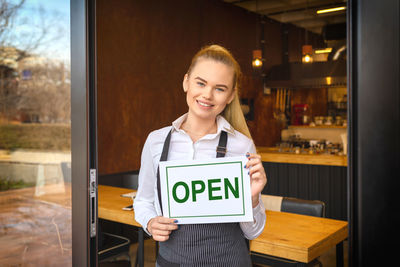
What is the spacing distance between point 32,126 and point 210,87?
12.3 ft

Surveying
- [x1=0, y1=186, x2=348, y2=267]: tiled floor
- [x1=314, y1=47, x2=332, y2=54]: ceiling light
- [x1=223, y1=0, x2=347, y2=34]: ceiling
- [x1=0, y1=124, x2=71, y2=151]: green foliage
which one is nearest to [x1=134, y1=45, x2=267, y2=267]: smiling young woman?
[x1=0, y1=186, x2=348, y2=267]: tiled floor

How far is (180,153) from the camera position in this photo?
4.73ft

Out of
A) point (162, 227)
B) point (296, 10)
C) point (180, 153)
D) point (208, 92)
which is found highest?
point (296, 10)

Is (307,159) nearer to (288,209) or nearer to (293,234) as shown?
(288,209)

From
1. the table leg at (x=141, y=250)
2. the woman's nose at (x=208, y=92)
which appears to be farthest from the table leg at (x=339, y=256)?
the woman's nose at (x=208, y=92)

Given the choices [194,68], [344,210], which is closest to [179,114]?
[194,68]

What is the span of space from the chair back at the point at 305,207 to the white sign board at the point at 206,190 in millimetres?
1490

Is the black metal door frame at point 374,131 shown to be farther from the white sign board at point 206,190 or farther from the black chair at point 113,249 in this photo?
the black chair at point 113,249

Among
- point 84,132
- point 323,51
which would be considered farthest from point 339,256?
point 323,51

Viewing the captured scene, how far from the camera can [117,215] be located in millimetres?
2650

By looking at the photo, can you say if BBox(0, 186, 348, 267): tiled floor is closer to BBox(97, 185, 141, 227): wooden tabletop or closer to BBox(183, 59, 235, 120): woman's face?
BBox(97, 185, 141, 227): wooden tabletop

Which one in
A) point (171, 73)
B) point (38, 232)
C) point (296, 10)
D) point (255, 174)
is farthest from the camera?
point (296, 10)

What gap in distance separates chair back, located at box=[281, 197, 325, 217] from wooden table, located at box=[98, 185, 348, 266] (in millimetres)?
113

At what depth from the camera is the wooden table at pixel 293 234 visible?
193cm
